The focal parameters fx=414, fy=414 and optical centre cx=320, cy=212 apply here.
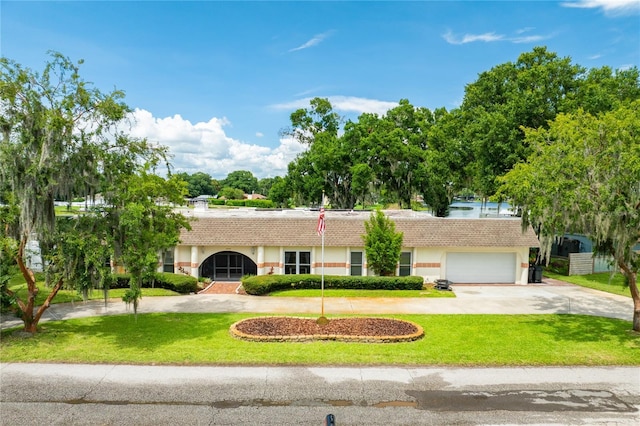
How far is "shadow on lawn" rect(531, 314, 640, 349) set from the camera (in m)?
14.9

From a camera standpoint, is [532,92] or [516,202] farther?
[532,92]

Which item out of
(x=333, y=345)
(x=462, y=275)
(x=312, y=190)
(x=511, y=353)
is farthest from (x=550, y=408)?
(x=312, y=190)

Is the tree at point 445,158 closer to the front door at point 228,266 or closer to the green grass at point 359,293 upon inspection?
the green grass at point 359,293

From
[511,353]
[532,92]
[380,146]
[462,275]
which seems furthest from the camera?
[380,146]

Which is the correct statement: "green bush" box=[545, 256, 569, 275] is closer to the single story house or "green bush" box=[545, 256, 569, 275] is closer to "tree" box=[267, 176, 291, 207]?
the single story house

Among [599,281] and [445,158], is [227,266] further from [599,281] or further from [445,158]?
[599,281]

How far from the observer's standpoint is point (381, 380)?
11.2m

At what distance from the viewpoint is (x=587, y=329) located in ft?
53.0

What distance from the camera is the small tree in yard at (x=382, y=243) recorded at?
23.5 meters

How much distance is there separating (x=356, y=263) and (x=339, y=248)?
1.43 metres

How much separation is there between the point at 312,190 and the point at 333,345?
1188 inches

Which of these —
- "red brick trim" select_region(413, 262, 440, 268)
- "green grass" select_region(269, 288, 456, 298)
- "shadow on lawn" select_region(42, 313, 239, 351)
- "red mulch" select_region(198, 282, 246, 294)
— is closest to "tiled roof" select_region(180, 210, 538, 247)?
"red brick trim" select_region(413, 262, 440, 268)

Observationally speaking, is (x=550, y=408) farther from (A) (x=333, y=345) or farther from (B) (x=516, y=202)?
(B) (x=516, y=202)

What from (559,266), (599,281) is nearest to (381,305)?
(599,281)
